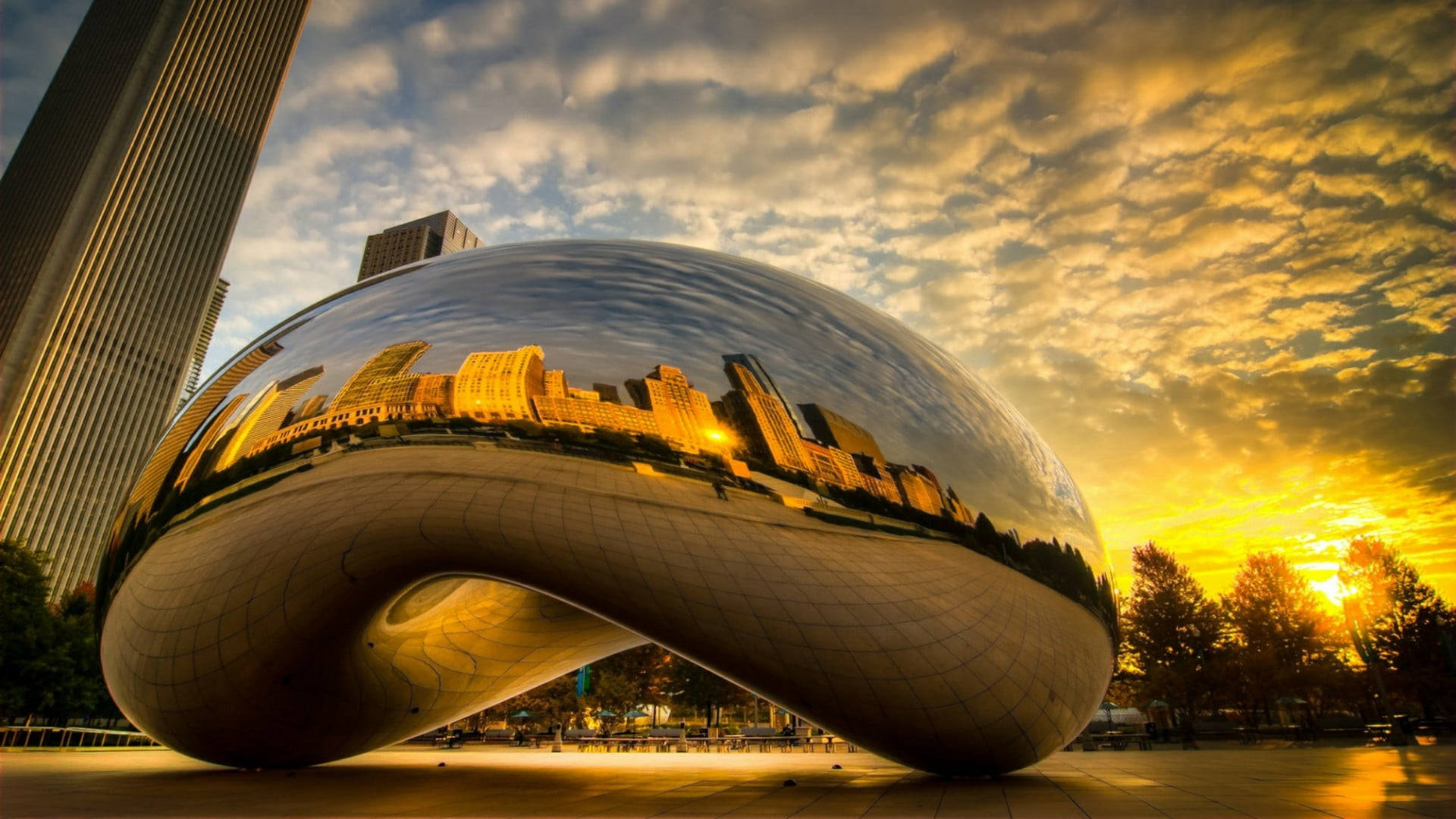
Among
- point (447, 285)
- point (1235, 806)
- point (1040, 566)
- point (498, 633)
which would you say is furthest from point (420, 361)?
point (1235, 806)

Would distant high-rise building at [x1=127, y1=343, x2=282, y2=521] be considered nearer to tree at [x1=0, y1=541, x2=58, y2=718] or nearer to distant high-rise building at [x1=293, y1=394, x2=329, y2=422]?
distant high-rise building at [x1=293, y1=394, x2=329, y2=422]

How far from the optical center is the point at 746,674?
513cm

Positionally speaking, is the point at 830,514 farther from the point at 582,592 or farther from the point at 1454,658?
the point at 1454,658

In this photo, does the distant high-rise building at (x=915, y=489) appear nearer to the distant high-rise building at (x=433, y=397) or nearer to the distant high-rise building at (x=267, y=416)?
the distant high-rise building at (x=433, y=397)

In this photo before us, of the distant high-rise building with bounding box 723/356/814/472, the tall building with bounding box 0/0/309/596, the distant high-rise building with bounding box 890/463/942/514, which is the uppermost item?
the tall building with bounding box 0/0/309/596

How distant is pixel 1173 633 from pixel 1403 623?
11.3 meters

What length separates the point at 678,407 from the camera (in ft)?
15.3

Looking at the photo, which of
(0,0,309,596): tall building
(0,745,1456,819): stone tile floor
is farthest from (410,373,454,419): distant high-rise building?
(0,0,309,596): tall building

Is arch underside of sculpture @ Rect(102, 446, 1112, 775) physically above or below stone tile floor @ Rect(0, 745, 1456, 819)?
above

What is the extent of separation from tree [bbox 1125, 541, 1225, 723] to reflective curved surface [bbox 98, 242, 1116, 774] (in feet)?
141

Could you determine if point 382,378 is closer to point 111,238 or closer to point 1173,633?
point 1173,633

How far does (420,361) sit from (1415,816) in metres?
6.90

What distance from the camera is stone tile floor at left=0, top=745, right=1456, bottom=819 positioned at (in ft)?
16.0

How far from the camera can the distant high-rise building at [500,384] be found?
4633 mm
